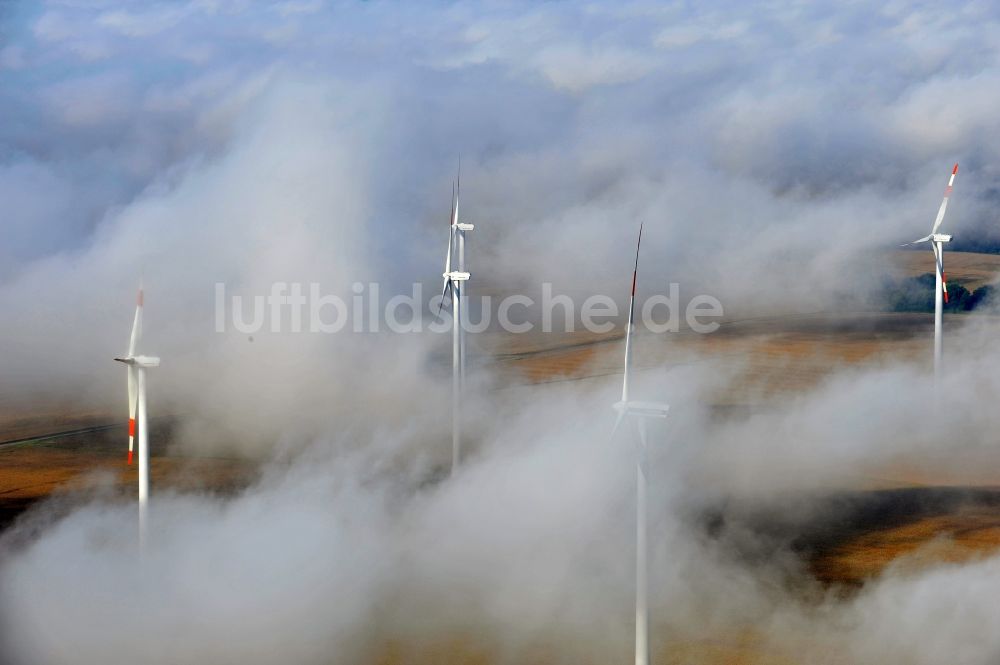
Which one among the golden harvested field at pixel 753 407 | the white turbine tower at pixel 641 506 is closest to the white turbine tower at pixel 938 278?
the golden harvested field at pixel 753 407

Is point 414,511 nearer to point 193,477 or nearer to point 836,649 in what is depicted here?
point 193,477

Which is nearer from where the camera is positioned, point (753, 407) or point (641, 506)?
point (641, 506)

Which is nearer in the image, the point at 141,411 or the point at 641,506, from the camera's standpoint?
the point at 641,506

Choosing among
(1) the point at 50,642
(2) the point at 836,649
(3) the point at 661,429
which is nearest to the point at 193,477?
(1) the point at 50,642

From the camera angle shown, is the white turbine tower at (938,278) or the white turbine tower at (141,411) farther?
the white turbine tower at (938,278)

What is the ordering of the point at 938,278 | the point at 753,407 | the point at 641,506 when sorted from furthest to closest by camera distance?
the point at 753,407
the point at 938,278
the point at 641,506

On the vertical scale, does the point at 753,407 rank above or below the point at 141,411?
below

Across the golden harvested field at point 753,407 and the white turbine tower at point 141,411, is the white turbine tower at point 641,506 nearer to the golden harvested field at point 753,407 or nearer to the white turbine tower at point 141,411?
the golden harvested field at point 753,407

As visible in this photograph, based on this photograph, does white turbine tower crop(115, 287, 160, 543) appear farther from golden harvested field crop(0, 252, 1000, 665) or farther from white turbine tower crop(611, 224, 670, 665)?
white turbine tower crop(611, 224, 670, 665)

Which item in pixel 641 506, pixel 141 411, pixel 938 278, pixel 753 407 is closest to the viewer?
pixel 641 506

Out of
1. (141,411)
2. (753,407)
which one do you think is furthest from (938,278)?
(141,411)

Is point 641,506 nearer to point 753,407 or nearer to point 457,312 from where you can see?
point 457,312

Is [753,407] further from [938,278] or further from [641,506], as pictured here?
[641,506]

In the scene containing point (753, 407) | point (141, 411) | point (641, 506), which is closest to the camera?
point (641, 506)
